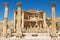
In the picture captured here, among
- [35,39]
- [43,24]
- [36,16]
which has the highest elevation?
[36,16]

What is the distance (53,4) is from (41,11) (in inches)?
637

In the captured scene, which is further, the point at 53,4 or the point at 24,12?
the point at 24,12

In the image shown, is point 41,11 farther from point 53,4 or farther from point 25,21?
point 53,4

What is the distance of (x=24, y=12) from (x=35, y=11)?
3.56 meters

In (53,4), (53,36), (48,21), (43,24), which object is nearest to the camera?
(53,36)

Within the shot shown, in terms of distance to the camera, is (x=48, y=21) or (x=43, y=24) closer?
(x=43, y=24)

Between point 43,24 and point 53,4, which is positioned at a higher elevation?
point 53,4

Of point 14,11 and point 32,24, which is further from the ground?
point 14,11

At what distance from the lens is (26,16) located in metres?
35.7

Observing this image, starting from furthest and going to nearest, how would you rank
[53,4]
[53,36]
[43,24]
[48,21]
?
[48,21]
[43,24]
[53,4]
[53,36]

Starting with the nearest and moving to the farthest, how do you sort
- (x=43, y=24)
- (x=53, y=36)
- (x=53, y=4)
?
(x=53, y=36) < (x=53, y=4) < (x=43, y=24)

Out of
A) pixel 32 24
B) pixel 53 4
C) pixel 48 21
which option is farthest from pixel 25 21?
pixel 53 4

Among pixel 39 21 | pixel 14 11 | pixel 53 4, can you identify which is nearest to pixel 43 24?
pixel 39 21

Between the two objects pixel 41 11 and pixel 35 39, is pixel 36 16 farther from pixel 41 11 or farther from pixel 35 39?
pixel 35 39
